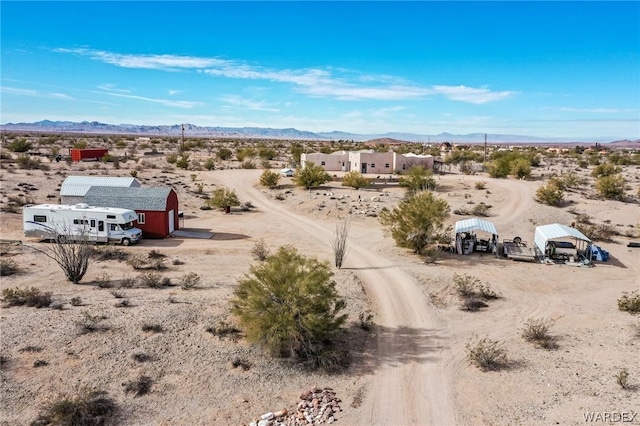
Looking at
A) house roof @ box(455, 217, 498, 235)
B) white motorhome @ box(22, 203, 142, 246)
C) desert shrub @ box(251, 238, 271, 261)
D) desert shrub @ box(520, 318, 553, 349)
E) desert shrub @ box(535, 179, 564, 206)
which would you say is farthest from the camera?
desert shrub @ box(535, 179, 564, 206)

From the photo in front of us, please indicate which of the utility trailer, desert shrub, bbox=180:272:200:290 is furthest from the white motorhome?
the utility trailer

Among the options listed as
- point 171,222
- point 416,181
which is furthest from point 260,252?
point 416,181

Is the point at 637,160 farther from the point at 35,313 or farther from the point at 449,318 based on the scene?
the point at 35,313

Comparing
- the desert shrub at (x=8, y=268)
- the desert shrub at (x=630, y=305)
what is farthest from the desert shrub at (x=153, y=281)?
the desert shrub at (x=630, y=305)

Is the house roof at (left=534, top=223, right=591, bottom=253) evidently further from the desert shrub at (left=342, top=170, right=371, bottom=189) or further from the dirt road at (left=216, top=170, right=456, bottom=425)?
the desert shrub at (left=342, top=170, right=371, bottom=189)

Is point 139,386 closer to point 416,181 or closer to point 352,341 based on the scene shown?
point 352,341

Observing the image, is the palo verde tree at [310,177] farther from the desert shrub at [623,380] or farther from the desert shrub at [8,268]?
the desert shrub at [623,380]

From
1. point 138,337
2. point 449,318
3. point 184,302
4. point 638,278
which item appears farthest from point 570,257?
point 138,337
